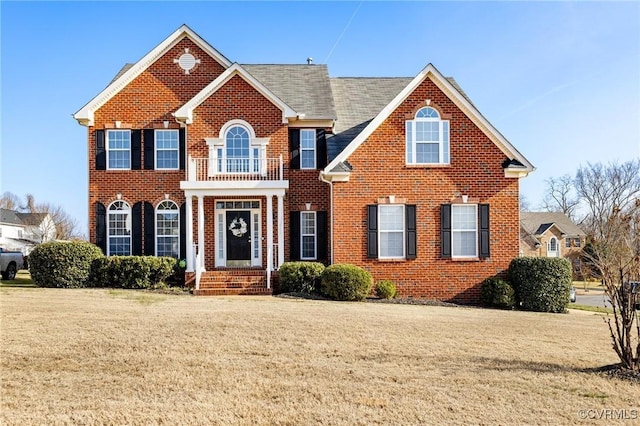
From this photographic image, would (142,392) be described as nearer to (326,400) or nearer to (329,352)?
(326,400)

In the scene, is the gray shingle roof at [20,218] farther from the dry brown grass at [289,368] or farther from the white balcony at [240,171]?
the dry brown grass at [289,368]

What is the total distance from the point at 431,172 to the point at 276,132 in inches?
225

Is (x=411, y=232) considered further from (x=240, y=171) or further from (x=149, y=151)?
(x=149, y=151)

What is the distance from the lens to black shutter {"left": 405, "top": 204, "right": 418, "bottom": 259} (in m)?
17.7

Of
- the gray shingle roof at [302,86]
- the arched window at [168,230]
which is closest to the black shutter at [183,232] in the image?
the arched window at [168,230]

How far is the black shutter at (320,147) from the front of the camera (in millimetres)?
20039

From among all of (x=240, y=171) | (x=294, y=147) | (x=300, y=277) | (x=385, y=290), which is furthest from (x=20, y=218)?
(x=385, y=290)

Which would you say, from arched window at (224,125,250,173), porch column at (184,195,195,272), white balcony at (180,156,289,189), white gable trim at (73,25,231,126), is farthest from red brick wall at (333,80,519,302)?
white gable trim at (73,25,231,126)

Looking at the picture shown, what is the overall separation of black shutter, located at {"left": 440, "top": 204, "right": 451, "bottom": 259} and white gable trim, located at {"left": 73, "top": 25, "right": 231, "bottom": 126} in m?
9.81

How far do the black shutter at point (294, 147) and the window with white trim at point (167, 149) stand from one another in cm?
423

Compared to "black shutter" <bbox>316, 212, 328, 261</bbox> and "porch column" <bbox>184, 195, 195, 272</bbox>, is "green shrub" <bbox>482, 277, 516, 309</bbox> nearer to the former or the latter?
"black shutter" <bbox>316, 212, 328, 261</bbox>

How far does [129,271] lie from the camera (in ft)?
58.4

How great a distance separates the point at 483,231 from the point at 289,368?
11.7 m

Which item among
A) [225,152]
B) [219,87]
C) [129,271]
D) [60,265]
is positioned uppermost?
[219,87]
